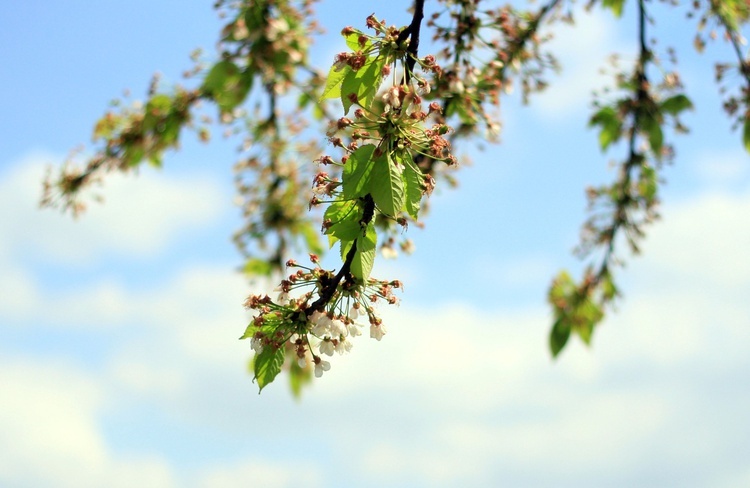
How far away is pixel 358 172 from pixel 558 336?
3.53 metres

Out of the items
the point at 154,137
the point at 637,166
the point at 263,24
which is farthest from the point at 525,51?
the point at 154,137

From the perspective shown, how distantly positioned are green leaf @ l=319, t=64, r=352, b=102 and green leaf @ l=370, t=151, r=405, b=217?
8.5 inches

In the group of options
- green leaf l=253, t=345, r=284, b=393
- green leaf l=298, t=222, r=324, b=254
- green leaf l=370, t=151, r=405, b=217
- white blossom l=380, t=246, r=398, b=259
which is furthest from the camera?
green leaf l=298, t=222, r=324, b=254

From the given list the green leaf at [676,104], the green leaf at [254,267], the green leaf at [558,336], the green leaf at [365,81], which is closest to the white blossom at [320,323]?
the green leaf at [365,81]

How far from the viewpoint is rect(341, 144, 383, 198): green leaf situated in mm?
1493

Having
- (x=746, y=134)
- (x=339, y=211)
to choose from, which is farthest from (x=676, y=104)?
(x=339, y=211)

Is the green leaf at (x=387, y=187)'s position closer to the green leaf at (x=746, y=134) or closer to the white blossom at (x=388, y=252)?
the white blossom at (x=388, y=252)

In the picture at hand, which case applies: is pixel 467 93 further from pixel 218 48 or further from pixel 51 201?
pixel 51 201

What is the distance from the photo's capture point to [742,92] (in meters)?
4.22

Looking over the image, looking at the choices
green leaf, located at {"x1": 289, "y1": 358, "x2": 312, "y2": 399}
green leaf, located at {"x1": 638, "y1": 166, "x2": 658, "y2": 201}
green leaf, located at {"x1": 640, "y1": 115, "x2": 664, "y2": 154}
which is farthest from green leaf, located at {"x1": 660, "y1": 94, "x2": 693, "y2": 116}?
green leaf, located at {"x1": 289, "y1": 358, "x2": 312, "y2": 399}

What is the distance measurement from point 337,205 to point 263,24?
2.68 metres

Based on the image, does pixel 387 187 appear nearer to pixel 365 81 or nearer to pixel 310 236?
pixel 365 81

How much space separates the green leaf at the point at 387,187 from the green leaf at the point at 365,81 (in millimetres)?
142

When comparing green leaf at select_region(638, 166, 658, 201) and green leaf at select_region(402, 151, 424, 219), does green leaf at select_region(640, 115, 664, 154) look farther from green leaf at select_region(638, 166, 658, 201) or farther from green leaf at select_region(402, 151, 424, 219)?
green leaf at select_region(402, 151, 424, 219)
